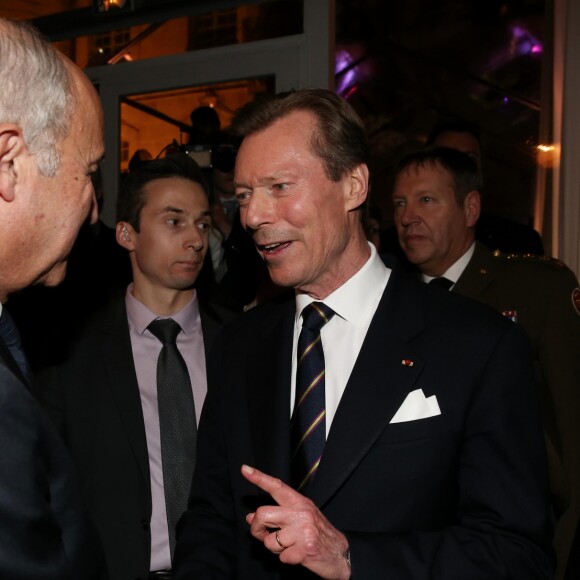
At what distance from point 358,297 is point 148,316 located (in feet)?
3.31

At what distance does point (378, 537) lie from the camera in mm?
1480

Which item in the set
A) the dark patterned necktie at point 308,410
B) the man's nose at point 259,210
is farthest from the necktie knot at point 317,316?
the man's nose at point 259,210

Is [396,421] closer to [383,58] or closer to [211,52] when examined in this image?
[211,52]

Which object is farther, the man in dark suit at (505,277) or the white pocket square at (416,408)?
the man in dark suit at (505,277)

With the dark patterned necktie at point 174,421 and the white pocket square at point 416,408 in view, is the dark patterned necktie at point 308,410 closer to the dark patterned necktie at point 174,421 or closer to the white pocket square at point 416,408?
the white pocket square at point 416,408

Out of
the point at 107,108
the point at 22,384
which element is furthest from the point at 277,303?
the point at 107,108

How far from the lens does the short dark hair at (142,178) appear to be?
2760 millimetres

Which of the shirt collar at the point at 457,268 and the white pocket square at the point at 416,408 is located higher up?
the shirt collar at the point at 457,268

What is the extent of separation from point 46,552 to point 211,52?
4.02 meters

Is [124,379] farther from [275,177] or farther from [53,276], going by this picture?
[53,276]

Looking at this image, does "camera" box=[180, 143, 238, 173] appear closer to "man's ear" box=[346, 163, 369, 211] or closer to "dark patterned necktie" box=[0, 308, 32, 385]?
"man's ear" box=[346, 163, 369, 211]

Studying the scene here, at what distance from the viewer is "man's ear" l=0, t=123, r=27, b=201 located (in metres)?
1.09

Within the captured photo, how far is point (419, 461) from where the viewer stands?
5.07 ft

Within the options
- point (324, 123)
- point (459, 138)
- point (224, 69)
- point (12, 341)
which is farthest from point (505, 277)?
point (224, 69)
